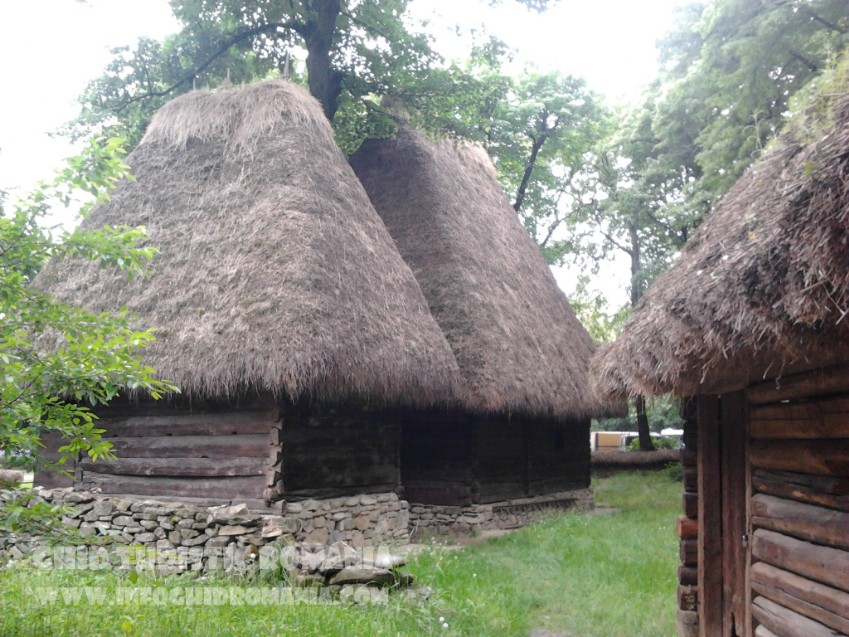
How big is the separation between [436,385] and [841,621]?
6.56 m

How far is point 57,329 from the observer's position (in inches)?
192

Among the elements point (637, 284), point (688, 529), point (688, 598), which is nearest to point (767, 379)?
point (688, 529)

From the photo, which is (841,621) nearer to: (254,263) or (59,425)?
(59,425)

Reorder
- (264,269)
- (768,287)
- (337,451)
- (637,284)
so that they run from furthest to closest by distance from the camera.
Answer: (637,284) → (337,451) → (264,269) → (768,287)

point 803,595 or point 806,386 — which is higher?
point 806,386

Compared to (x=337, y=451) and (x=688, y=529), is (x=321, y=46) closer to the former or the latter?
(x=337, y=451)

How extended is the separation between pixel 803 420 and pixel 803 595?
1051 millimetres

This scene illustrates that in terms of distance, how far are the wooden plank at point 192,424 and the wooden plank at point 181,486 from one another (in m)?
0.60

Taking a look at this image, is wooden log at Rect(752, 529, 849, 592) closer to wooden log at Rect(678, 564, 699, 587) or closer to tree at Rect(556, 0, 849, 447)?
wooden log at Rect(678, 564, 699, 587)

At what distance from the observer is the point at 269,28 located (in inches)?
641

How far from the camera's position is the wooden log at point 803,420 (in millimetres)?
4285

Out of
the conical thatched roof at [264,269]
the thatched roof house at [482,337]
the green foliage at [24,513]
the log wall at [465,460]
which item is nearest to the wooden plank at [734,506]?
the conical thatched roof at [264,269]

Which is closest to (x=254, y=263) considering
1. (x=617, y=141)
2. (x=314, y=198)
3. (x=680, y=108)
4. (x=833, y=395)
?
(x=314, y=198)

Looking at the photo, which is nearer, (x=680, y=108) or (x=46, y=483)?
(x=46, y=483)
